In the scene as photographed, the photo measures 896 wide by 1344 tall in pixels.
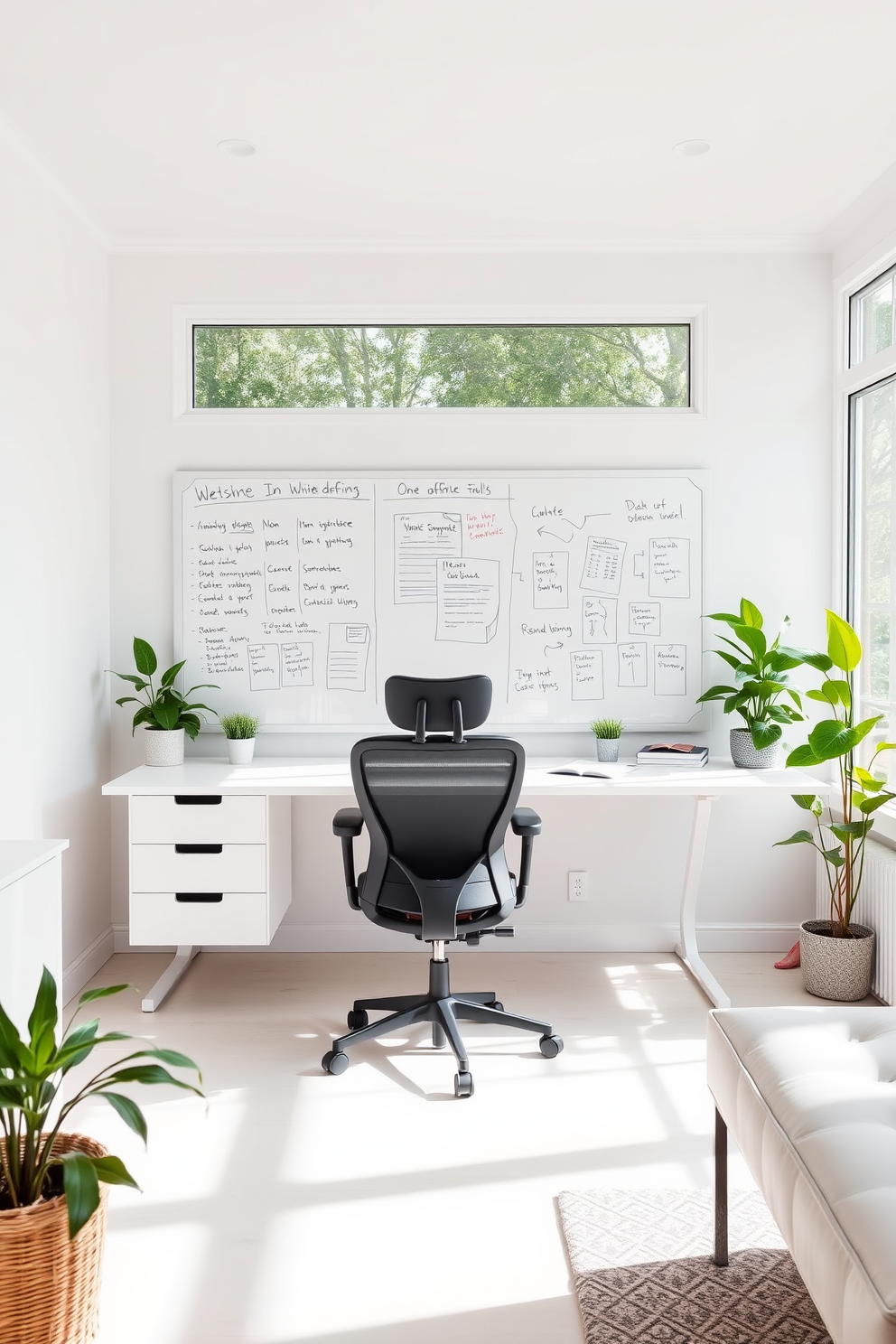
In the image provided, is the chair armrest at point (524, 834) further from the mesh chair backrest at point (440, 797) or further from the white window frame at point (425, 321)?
the white window frame at point (425, 321)

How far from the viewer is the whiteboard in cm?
373

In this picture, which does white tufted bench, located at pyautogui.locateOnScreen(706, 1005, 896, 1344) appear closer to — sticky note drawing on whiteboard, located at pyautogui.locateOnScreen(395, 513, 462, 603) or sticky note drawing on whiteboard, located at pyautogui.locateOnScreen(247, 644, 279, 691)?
sticky note drawing on whiteboard, located at pyautogui.locateOnScreen(395, 513, 462, 603)

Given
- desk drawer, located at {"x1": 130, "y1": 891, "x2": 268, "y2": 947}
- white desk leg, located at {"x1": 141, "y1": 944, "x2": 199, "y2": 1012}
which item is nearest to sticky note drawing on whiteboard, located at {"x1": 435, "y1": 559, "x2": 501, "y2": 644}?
desk drawer, located at {"x1": 130, "y1": 891, "x2": 268, "y2": 947}

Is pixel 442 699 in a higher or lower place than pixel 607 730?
higher

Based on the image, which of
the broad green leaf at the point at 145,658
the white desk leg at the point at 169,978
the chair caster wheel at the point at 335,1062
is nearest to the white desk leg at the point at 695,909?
the chair caster wheel at the point at 335,1062

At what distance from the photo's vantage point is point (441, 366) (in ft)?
12.4

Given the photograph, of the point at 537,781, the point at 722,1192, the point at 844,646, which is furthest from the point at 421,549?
the point at 722,1192

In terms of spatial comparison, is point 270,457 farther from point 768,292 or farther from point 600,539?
point 768,292

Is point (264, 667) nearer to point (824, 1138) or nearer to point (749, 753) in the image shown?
point (749, 753)

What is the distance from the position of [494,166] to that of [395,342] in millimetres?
856

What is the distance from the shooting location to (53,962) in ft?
6.92

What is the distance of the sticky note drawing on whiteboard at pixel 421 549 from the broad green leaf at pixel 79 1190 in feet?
8.38

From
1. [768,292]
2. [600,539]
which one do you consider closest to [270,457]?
[600,539]

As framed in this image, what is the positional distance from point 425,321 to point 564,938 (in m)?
2.39
